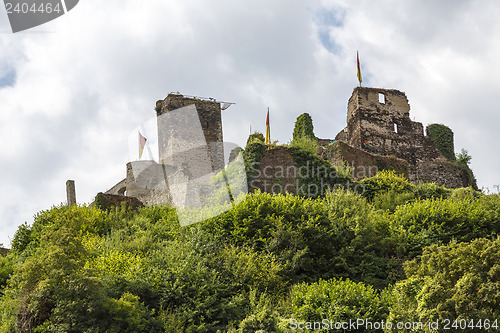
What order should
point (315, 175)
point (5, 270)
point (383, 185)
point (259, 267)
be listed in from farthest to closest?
1. point (383, 185)
2. point (315, 175)
3. point (5, 270)
4. point (259, 267)

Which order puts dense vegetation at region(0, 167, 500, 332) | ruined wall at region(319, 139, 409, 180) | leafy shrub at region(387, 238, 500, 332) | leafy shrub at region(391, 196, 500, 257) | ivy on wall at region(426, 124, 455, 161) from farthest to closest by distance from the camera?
1. ivy on wall at region(426, 124, 455, 161)
2. ruined wall at region(319, 139, 409, 180)
3. leafy shrub at region(391, 196, 500, 257)
4. dense vegetation at region(0, 167, 500, 332)
5. leafy shrub at region(387, 238, 500, 332)

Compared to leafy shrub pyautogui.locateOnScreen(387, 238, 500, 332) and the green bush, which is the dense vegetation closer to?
leafy shrub pyautogui.locateOnScreen(387, 238, 500, 332)

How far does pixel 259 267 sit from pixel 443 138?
23.8 m

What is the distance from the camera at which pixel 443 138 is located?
41.8m

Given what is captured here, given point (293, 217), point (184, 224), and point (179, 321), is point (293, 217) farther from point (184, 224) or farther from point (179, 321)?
point (179, 321)

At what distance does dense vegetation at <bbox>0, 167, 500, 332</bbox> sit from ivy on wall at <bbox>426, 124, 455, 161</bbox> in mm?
11617

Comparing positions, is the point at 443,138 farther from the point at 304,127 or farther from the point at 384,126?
the point at 304,127

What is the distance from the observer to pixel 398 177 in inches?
1291

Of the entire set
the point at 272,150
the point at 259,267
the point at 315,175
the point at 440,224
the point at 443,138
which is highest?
the point at 443,138

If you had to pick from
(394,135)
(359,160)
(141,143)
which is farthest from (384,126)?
(141,143)

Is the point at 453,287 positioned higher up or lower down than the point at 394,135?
lower down

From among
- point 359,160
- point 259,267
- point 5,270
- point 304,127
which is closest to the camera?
point 259,267

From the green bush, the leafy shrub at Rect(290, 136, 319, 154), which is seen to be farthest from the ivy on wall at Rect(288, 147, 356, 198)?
the green bush

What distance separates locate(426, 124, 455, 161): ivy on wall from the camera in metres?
41.3
